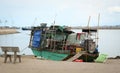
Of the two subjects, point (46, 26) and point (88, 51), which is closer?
point (88, 51)

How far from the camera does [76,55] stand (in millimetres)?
23453

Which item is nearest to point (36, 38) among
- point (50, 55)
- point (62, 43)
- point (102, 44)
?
point (50, 55)

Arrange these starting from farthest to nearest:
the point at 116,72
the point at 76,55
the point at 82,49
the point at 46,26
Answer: the point at 46,26 → the point at 82,49 → the point at 76,55 → the point at 116,72

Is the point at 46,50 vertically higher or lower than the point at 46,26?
lower

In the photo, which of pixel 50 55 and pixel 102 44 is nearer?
pixel 50 55

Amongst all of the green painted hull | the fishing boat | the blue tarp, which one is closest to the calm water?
the blue tarp

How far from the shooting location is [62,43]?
25469 millimetres

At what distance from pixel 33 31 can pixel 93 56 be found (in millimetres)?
6162

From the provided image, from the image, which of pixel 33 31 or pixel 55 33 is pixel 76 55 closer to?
pixel 55 33

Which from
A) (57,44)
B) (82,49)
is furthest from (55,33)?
(82,49)

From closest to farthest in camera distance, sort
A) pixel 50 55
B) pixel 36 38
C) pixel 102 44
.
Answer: pixel 50 55 < pixel 36 38 < pixel 102 44

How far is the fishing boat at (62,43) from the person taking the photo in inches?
960

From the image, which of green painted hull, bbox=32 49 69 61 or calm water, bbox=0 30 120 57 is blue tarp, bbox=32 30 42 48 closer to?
green painted hull, bbox=32 49 69 61

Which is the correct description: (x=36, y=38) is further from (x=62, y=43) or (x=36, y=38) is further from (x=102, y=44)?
(x=102, y=44)
